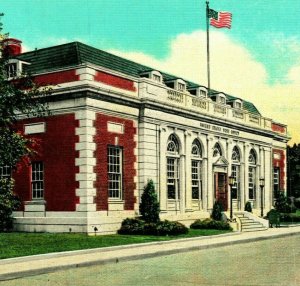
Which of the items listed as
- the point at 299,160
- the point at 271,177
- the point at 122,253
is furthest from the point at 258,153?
the point at 299,160

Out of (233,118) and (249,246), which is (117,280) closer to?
(249,246)

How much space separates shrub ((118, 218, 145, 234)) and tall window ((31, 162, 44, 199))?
4.12 metres

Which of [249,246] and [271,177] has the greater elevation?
[271,177]

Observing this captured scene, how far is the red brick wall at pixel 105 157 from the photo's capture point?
25.8m

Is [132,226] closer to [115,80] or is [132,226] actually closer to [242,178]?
[115,80]

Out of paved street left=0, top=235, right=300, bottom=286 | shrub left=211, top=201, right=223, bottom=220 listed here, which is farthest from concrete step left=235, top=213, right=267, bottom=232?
paved street left=0, top=235, right=300, bottom=286

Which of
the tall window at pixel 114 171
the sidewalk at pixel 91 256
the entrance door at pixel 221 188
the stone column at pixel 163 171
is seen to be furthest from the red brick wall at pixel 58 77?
the entrance door at pixel 221 188

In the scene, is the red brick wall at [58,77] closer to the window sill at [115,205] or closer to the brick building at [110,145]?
the brick building at [110,145]

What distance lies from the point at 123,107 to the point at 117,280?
15.5m

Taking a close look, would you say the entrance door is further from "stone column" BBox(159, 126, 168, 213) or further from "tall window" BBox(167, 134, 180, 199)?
"stone column" BBox(159, 126, 168, 213)

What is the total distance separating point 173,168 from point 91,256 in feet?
48.5

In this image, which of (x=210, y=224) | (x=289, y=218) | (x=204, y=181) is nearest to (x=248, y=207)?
(x=289, y=218)

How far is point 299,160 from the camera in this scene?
281 feet

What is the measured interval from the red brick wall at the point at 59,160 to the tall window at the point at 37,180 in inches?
14.2
